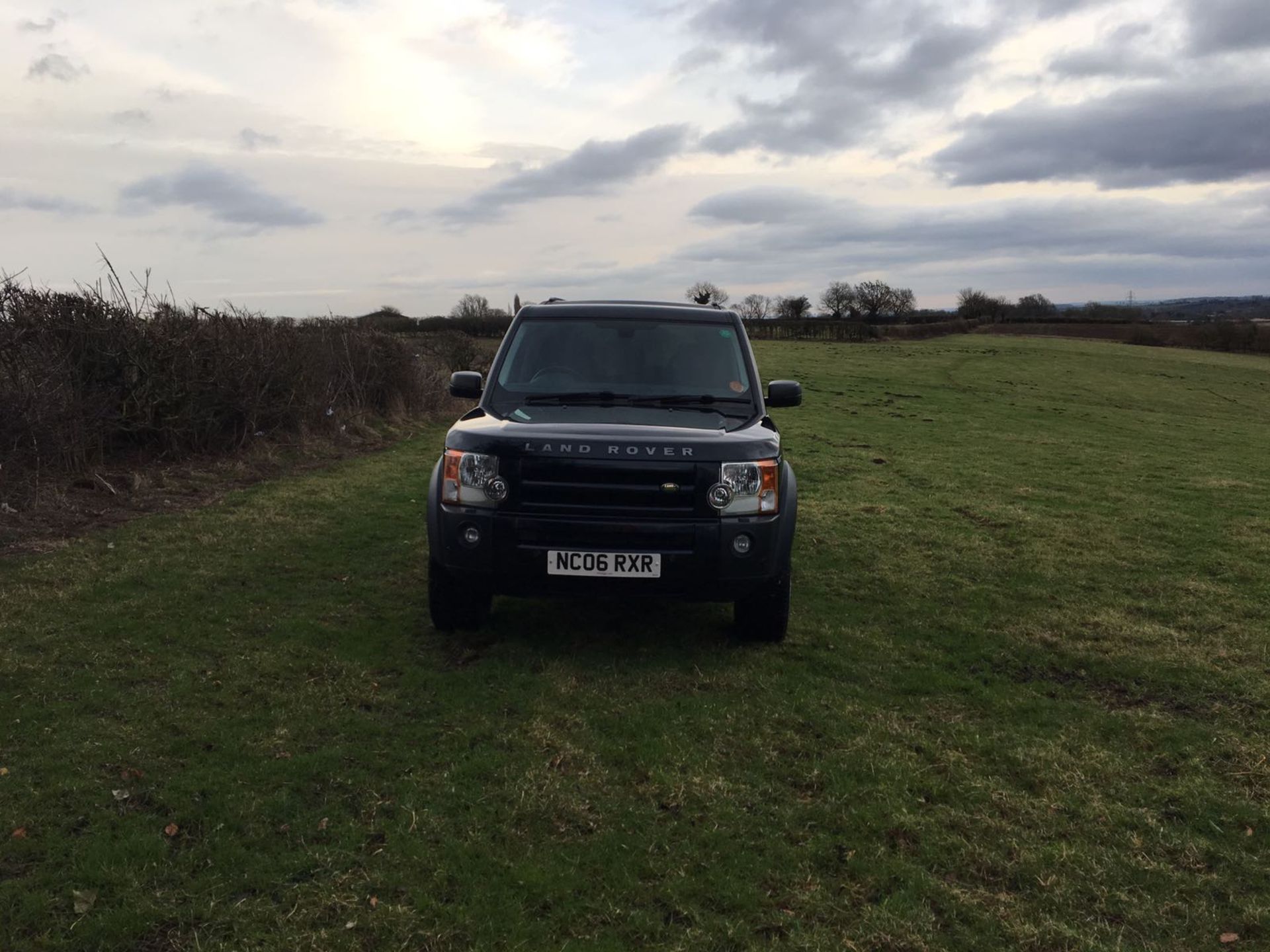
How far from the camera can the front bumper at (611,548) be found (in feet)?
15.7

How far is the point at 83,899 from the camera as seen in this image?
2.89 m

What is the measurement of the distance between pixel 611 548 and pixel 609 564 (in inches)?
3.4

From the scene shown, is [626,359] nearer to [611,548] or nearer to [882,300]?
[611,548]

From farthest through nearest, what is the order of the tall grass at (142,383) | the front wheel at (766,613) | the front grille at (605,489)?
the tall grass at (142,383) < the front wheel at (766,613) < the front grille at (605,489)

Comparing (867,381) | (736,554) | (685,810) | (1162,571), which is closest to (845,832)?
(685,810)

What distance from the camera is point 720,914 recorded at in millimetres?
2920

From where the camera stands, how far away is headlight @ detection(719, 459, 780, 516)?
190 inches

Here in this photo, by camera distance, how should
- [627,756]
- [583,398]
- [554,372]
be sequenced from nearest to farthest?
[627,756], [583,398], [554,372]

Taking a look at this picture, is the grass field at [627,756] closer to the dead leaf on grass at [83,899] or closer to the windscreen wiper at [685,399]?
the dead leaf on grass at [83,899]

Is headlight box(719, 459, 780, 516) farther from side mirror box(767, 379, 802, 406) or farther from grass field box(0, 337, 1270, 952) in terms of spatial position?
side mirror box(767, 379, 802, 406)

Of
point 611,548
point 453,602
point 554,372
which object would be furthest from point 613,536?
point 554,372

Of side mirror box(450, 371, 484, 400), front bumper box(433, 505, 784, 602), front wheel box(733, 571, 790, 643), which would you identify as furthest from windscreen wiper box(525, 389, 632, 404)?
front wheel box(733, 571, 790, 643)

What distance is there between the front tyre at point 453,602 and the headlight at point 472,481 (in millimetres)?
556

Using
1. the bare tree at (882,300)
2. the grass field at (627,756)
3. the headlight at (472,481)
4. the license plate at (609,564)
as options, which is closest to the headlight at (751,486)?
the license plate at (609,564)
